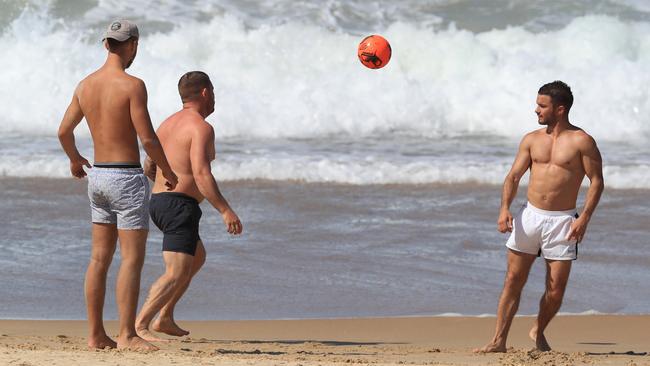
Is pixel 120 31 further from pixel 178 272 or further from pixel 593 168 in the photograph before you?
pixel 593 168

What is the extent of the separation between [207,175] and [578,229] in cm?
194

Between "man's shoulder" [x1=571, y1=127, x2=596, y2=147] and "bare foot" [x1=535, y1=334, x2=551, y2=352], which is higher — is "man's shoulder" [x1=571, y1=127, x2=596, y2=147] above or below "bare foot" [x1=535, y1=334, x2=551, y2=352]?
above

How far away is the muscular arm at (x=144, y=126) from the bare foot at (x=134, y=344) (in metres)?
0.87

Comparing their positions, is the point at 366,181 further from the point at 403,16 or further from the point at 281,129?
the point at 403,16

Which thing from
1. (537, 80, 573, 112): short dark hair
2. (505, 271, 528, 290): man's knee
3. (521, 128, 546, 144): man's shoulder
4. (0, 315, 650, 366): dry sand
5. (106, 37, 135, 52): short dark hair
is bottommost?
(0, 315, 650, 366): dry sand

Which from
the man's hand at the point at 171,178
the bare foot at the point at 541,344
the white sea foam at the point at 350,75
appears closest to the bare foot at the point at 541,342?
the bare foot at the point at 541,344

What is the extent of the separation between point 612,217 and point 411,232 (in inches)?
78.9

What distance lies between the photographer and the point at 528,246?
678cm

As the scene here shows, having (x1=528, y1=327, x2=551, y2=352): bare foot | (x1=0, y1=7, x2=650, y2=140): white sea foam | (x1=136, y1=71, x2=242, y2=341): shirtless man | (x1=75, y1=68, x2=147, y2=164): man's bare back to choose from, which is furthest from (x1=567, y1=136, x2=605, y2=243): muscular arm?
(x1=0, y1=7, x2=650, y2=140): white sea foam

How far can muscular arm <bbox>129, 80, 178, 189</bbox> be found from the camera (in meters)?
5.96

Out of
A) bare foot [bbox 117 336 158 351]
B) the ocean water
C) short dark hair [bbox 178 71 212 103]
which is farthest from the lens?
the ocean water

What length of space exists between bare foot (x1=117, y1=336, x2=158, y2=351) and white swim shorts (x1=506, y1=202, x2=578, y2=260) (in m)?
2.00

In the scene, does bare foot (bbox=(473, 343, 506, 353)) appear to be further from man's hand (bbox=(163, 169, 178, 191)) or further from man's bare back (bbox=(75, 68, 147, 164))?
man's bare back (bbox=(75, 68, 147, 164))

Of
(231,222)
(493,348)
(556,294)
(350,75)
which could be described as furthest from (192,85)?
(350,75)
